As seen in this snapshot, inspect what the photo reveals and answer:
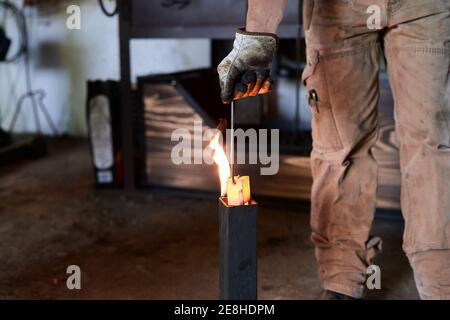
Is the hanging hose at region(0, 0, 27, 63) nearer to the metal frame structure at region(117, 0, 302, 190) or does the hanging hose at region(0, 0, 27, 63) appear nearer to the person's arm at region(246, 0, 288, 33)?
the metal frame structure at region(117, 0, 302, 190)

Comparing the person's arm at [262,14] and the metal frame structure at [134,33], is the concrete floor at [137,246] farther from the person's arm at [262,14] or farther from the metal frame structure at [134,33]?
the person's arm at [262,14]

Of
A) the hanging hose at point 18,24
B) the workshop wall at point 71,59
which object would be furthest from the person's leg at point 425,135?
the hanging hose at point 18,24

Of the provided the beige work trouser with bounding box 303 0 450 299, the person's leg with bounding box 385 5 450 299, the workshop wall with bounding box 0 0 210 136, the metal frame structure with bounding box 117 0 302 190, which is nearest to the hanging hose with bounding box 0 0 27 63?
the workshop wall with bounding box 0 0 210 136

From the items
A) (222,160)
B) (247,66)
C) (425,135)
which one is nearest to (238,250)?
(222,160)

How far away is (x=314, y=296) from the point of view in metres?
1.71

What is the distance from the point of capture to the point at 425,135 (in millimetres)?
1369

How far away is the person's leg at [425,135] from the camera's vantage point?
1354 mm

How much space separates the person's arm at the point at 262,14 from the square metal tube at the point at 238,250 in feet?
1.20

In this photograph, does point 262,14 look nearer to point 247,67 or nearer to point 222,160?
point 247,67

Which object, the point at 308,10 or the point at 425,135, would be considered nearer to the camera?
the point at 425,135

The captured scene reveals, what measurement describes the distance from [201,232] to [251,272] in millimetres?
1249

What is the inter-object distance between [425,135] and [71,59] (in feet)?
9.21

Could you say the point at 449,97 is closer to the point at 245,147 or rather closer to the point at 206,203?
the point at 245,147
